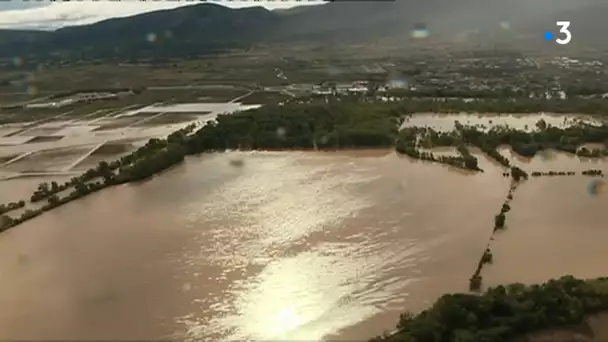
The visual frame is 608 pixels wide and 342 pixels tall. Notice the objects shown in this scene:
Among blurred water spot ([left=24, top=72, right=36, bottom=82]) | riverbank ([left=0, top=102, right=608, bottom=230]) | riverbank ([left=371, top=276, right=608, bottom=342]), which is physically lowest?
riverbank ([left=371, top=276, right=608, bottom=342])

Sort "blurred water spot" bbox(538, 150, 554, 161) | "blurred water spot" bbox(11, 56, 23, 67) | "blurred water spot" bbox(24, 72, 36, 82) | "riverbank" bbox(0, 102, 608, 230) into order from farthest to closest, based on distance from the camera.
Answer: "blurred water spot" bbox(11, 56, 23, 67)
"blurred water spot" bbox(24, 72, 36, 82)
"blurred water spot" bbox(538, 150, 554, 161)
"riverbank" bbox(0, 102, 608, 230)

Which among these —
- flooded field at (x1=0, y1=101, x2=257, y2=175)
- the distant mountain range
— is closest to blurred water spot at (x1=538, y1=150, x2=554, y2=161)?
flooded field at (x1=0, y1=101, x2=257, y2=175)

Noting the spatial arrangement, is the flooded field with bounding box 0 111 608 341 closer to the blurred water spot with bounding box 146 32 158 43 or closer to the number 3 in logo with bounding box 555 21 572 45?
the number 3 in logo with bounding box 555 21 572 45

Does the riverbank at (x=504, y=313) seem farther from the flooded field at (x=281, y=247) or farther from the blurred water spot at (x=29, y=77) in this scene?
the blurred water spot at (x=29, y=77)

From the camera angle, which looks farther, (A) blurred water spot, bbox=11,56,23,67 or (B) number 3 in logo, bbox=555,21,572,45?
(A) blurred water spot, bbox=11,56,23,67

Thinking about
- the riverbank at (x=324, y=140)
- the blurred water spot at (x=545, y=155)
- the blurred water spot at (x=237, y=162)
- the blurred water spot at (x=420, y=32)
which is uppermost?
the blurred water spot at (x=420, y=32)

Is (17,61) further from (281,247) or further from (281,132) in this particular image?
(281,247)

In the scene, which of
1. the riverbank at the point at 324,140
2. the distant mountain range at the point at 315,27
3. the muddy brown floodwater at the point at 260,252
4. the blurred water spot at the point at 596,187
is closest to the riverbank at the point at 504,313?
the muddy brown floodwater at the point at 260,252
